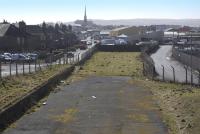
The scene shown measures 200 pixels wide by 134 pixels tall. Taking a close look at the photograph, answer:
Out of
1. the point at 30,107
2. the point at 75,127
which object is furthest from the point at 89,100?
the point at 75,127

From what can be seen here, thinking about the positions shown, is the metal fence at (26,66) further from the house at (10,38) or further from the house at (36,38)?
the house at (36,38)

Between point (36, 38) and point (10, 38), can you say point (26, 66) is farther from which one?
point (36, 38)

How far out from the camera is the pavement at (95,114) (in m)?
18.2

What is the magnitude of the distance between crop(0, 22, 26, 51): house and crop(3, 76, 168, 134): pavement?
59286mm

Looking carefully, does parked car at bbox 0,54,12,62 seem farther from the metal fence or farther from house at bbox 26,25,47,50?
house at bbox 26,25,47,50

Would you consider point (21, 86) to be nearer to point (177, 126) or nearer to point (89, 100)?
point (89, 100)

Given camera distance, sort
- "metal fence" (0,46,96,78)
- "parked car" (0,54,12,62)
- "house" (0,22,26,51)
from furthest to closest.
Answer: "house" (0,22,26,51) → "parked car" (0,54,12,62) → "metal fence" (0,46,96,78)

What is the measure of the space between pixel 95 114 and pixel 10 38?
6971 centimetres

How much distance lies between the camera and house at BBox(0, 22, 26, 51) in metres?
88.3

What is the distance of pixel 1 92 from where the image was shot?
2594 cm

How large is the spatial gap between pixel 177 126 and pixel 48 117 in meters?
5.35

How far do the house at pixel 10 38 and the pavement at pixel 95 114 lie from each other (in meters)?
59.3

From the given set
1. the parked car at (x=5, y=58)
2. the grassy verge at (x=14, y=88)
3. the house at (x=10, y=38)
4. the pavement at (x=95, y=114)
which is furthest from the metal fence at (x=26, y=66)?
the house at (x=10, y=38)

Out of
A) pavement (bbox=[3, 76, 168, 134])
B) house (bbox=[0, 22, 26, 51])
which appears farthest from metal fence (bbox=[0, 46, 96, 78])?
house (bbox=[0, 22, 26, 51])
